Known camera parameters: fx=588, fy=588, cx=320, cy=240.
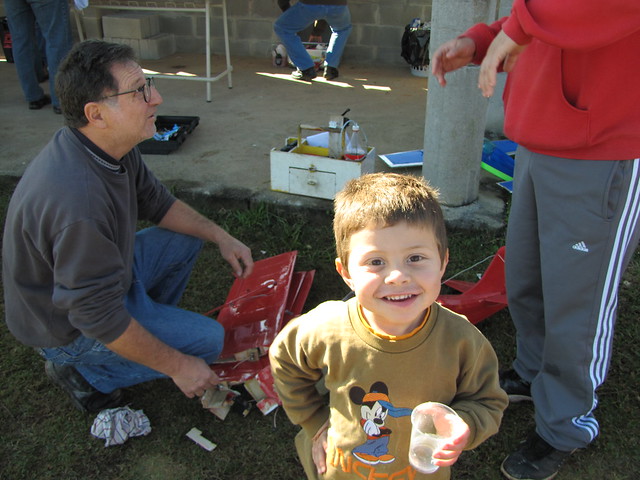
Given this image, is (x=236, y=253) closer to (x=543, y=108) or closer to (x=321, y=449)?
(x=321, y=449)

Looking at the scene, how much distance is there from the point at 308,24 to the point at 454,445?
5913 mm

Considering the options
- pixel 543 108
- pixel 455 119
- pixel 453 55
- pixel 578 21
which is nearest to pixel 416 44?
pixel 455 119

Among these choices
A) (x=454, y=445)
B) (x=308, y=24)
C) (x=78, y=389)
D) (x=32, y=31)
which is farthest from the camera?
(x=308, y=24)

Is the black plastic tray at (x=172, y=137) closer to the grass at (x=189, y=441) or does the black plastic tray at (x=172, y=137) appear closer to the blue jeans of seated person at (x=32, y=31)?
the blue jeans of seated person at (x=32, y=31)

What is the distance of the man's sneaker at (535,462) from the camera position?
2.17m

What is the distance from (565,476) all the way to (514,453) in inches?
8.0

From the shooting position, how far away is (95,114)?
2117mm

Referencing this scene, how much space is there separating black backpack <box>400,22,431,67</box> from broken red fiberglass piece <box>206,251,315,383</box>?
4.59m

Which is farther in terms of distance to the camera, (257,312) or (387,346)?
(257,312)

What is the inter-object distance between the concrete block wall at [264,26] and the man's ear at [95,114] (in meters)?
6.07

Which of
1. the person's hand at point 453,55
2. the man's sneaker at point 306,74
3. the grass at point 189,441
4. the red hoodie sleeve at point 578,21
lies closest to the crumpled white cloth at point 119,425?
the grass at point 189,441

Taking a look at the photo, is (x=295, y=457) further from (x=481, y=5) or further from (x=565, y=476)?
(x=481, y=5)

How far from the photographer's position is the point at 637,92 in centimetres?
169

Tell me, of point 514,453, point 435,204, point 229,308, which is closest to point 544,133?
point 435,204
